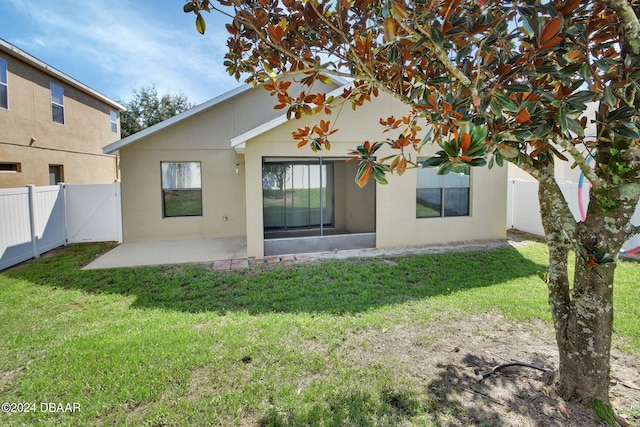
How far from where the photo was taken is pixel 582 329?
9.03ft

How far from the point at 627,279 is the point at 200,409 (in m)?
7.77

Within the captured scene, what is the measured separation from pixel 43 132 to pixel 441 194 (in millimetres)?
14743

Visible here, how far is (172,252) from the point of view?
9297 mm

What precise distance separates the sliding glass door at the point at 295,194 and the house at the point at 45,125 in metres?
8.61

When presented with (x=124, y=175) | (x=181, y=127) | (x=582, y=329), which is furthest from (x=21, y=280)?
(x=582, y=329)

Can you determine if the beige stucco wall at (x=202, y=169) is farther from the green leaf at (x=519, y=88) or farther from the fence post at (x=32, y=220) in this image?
the green leaf at (x=519, y=88)

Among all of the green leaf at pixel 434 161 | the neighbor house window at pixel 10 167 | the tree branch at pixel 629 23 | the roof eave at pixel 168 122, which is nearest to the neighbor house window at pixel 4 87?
the neighbor house window at pixel 10 167

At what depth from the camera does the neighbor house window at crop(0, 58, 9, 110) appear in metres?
11.2

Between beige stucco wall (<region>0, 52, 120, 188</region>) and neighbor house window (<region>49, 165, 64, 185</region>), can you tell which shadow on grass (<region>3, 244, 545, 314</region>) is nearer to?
beige stucco wall (<region>0, 52, 120, 188</region>)

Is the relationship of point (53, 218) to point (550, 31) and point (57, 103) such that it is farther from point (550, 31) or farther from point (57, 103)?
point (550, 31)

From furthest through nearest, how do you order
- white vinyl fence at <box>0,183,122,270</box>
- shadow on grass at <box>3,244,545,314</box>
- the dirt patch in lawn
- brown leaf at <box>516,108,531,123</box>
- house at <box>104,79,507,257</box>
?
house at <box>104,79,507,257</box> < white vinyl fence at <box>0,183,122,270</box> < shadow on grass at <box>3,244,545,314</box> < the dirt patch in lawn < brown leaf at <box>516,108,531,123</box>

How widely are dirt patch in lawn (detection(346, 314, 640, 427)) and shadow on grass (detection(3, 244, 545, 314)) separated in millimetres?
1115

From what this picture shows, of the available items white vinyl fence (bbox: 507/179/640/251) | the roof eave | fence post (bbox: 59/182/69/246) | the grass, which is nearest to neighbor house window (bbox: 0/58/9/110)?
fence post (bbox: 59/182/69/246)

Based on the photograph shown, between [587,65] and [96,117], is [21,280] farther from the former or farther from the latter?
[96,117]
